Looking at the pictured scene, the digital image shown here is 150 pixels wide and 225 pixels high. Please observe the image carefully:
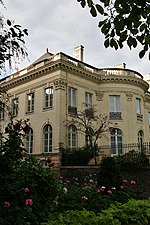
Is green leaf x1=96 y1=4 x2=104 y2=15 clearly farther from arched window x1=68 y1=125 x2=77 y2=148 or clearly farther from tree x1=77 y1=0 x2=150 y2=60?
arched window x1=68 y1=125 x2=77 y2=148

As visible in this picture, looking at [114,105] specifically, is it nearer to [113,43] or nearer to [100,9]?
[113,43]

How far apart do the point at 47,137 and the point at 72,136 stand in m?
2.10

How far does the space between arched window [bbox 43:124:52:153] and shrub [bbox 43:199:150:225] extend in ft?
58.3

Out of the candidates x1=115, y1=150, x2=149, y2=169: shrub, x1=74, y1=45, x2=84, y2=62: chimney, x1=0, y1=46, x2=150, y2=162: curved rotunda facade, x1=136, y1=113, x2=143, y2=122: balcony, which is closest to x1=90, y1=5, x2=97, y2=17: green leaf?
x1=115, y1=150, x2=149, y2=169: shrub

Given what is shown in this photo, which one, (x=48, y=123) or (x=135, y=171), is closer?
(x=135, y=171)

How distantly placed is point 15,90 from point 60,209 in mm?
23037

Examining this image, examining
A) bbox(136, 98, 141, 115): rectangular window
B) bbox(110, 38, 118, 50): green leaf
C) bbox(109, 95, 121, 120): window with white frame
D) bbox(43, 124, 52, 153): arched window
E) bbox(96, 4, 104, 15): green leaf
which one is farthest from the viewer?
bbox(136, 98, 141, 115): rectangular window

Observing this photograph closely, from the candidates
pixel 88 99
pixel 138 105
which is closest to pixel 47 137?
pixel 88 99

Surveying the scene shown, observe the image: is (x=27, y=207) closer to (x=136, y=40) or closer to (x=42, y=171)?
(x=42, y=171)

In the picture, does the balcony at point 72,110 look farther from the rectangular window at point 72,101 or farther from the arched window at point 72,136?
the arched window at point 72,136

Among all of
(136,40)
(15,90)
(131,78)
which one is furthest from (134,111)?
(136,40)

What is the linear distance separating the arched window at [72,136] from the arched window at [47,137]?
5.19 ft

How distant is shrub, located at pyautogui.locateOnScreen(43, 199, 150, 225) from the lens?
4676 mm

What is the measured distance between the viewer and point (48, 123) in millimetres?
23656
